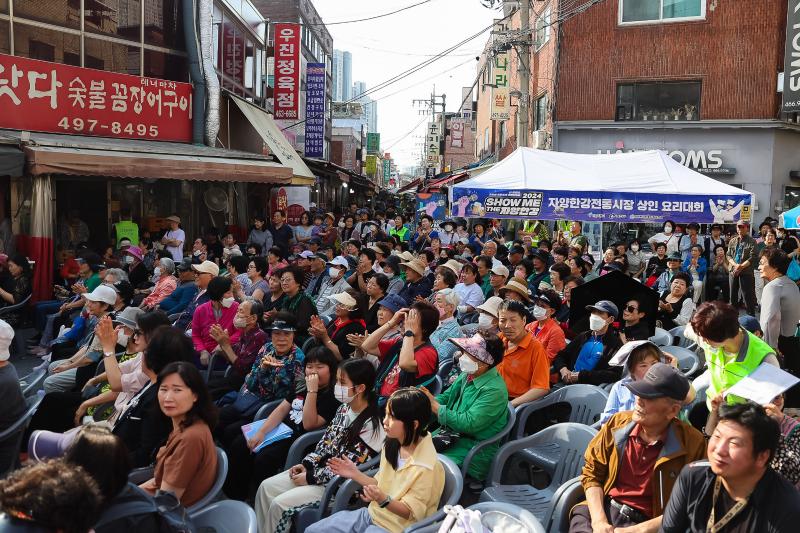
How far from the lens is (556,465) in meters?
4.48

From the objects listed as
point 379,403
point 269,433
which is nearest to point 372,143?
point 379,403

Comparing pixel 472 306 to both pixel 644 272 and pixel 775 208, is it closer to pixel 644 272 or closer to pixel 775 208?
pixel 644 272

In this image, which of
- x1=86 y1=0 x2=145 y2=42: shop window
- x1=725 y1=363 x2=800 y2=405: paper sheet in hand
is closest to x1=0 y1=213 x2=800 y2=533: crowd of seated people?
x1=725 y1=363 x2=800 y2=405: paper sheet in hand

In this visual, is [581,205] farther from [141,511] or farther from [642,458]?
[141,511]

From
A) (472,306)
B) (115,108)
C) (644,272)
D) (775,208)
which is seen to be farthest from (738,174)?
(115,108)

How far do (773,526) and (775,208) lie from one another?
64.5 feet

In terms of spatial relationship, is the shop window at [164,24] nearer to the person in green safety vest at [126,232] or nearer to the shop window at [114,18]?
the shop window at [114,18]

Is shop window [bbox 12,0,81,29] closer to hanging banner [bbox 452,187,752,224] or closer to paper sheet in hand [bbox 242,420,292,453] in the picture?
hanging banner [bbox 452,187,752,224]

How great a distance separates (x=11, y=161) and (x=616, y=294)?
357 inches

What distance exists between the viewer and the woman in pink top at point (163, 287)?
341 inches

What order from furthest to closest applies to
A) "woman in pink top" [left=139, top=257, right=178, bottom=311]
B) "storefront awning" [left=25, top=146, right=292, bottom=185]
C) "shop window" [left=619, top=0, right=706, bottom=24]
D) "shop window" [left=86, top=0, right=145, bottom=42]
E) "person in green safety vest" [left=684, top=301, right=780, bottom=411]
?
"shop window" [left=619, top=0, right=706, bottom=24]
"shop window" [left=86, top=0, right=145, bottom=42]
"storefront awning" [left=25, top=146, right=292, bottom=185]
"woman in pink top" [left=139, top=257, right=178, bottom=311]
"person in green safety vest" [left=684, top=301, right=780, bottom=411]

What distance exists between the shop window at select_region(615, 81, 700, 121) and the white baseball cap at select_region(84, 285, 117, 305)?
17.3m

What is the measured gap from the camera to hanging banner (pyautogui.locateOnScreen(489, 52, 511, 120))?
23156mm

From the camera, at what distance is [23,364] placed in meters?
8.75
